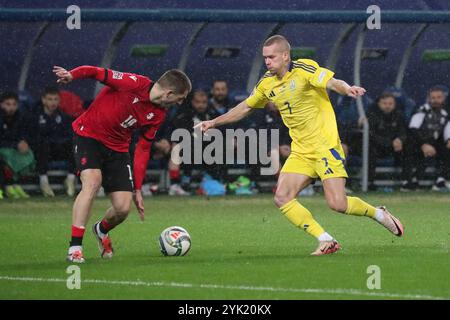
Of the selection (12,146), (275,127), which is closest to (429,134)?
(275,127)

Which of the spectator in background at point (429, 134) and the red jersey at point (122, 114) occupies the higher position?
the red jersey at point (122, 114)

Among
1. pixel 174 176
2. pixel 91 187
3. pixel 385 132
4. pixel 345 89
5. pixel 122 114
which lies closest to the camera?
pixel 345 89

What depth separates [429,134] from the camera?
64.9 ft

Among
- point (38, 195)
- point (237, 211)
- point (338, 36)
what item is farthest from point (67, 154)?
point (338, 36)

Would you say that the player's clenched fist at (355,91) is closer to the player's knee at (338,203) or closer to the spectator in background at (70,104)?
the player's knee at (338,203)

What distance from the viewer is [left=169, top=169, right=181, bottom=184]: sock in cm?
1867

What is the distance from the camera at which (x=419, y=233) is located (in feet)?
42.9

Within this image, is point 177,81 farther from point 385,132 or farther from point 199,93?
point 385,132

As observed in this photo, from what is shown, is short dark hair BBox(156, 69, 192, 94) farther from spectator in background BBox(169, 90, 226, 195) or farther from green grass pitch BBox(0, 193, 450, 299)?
spectator in background BBox(169, 90, 226, 195)

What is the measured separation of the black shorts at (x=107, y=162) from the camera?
10680mm

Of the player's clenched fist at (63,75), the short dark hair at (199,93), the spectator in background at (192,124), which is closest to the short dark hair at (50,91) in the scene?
the spectator in background at (192,124)

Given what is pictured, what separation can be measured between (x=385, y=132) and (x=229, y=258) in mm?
9105

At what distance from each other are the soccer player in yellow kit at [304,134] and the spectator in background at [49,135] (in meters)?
7.08
